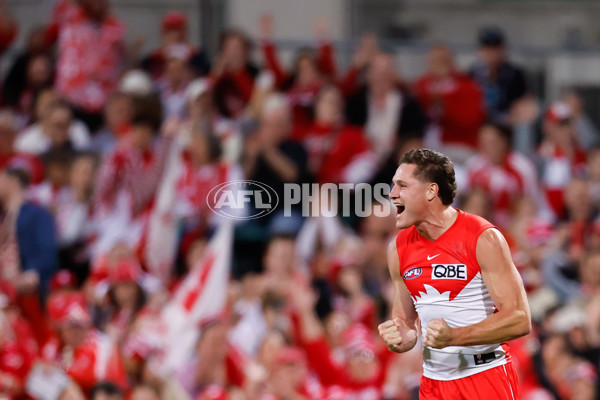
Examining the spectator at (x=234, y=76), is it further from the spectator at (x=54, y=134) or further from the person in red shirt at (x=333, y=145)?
the spectator at (x=54, y=134)

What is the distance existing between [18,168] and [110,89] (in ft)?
7.11

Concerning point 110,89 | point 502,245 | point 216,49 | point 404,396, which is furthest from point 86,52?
point 502,245

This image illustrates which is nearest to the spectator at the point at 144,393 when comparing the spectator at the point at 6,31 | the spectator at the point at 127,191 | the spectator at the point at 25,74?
the spectator at the point at 127,191

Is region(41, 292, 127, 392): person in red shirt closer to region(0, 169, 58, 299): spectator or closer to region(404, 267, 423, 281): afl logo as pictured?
region(0, 169, 58, 299): spectator

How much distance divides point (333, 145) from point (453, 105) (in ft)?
4.98

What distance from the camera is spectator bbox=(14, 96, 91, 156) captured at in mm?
10953

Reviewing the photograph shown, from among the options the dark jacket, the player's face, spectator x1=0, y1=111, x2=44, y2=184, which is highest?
the player's face

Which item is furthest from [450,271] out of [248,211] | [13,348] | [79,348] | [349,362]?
[13,348]

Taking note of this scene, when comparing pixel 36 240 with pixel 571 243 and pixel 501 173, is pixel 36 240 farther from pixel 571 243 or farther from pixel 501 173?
pixel 571 243

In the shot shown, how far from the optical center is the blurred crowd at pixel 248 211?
29.0 ft

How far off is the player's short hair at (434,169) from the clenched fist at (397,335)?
63 centimetres

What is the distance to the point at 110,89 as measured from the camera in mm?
11922

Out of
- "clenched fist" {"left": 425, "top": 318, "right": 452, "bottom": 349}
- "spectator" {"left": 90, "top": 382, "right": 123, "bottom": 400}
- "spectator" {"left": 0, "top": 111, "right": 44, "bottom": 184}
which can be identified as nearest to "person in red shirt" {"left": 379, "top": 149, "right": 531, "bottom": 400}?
"clenched fist" {"left": 425, "top": 318, "right": 452, "bottom": 349}

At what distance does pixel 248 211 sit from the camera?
841 centimetres
